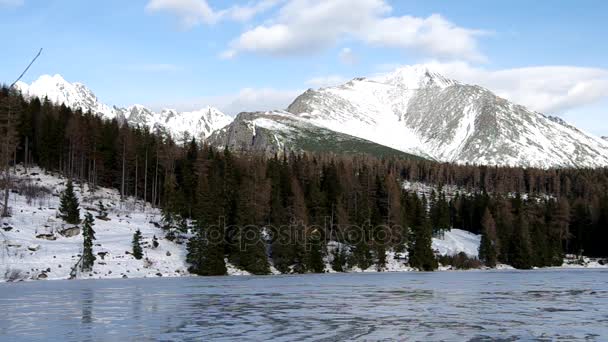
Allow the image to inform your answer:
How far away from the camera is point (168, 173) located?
12725cm

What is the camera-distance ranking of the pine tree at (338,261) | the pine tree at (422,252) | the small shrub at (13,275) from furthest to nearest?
the pine tree at (422,252) < the pine tree at (338,261) < the small shrub at (13,275)

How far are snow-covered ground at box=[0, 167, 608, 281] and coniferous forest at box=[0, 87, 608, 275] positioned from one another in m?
2.81

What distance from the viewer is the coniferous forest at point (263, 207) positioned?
93.3 m

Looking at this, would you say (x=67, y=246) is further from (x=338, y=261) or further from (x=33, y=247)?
(x=338, y=261)

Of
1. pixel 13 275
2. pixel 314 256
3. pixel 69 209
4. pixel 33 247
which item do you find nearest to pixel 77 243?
pixel 33 247

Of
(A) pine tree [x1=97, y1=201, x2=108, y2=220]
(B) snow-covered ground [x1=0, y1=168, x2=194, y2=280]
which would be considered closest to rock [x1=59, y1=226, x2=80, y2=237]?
(B) snow-covered ground [x1=0, y1=168, x2=194, y2=280]

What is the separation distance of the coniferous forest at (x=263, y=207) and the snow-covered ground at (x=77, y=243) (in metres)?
2.81

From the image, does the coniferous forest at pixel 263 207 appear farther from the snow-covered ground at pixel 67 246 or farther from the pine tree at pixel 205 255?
the snow-covered ground at pixel 67 246

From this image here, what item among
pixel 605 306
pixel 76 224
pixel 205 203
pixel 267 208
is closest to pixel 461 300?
pixel 605 306

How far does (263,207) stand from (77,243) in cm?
3303

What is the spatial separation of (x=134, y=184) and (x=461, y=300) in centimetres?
10288

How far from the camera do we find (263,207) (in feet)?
339

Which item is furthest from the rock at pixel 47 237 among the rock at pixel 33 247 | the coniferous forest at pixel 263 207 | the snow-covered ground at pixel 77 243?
the coniferous forest at pixel 263 207

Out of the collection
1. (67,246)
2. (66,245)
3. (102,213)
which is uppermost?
(102,213)
